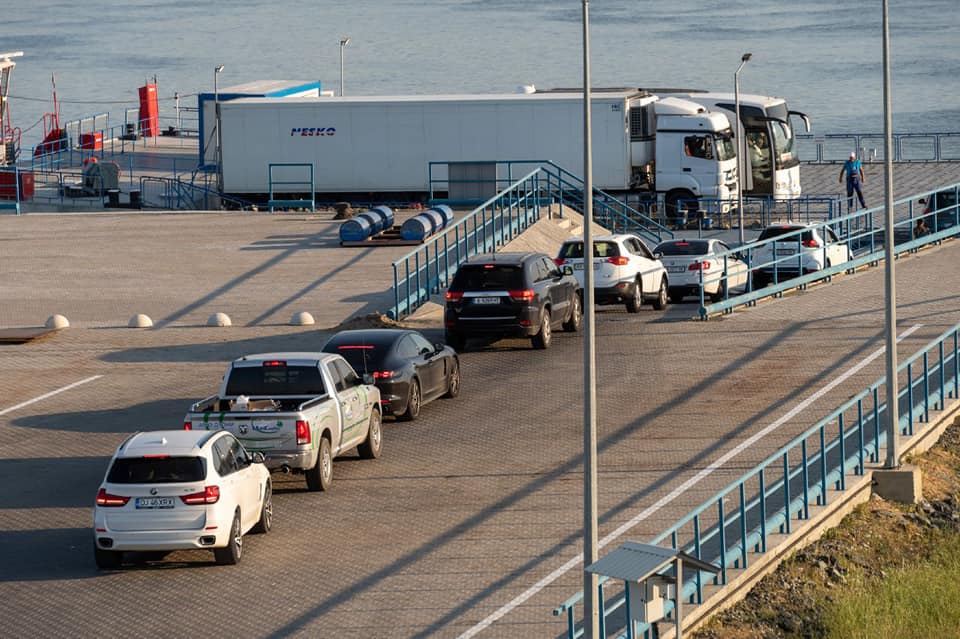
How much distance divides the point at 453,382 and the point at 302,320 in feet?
26.0

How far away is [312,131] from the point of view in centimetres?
5300

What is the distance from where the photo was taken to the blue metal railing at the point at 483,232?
3484 cm

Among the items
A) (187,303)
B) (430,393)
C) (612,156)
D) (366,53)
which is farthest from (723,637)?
(366,53)

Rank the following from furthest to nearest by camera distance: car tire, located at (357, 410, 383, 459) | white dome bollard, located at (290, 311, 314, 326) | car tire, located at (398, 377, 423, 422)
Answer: white dome bollard, located at (290, 311, 314, 326) < car tire, located at (398, 377, 423, 422) < car tire, located at (357, 410, 383, 459)

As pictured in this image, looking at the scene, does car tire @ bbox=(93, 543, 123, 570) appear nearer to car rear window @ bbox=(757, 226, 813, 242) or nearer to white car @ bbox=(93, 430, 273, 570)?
white car @ bbox=(93, 430, 273, 570)

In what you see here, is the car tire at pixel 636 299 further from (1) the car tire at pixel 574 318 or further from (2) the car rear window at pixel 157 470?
(2) the car rear window at pixel 157 470

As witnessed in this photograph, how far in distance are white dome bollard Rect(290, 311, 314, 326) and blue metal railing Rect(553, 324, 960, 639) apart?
12282mm

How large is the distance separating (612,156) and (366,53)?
10601cm

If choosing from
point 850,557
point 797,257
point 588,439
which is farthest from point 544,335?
point 588,439

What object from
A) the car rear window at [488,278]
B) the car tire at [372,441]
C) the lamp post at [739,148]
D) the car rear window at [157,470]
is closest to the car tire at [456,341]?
the car rear window at [488,278]

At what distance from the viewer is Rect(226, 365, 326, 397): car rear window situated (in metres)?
20.8

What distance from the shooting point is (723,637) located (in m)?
16.6

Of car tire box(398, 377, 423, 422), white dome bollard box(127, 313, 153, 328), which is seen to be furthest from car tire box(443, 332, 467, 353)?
white dome bollard box(127, 313, 153, 328)

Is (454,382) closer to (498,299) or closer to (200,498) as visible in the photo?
(498,299)
